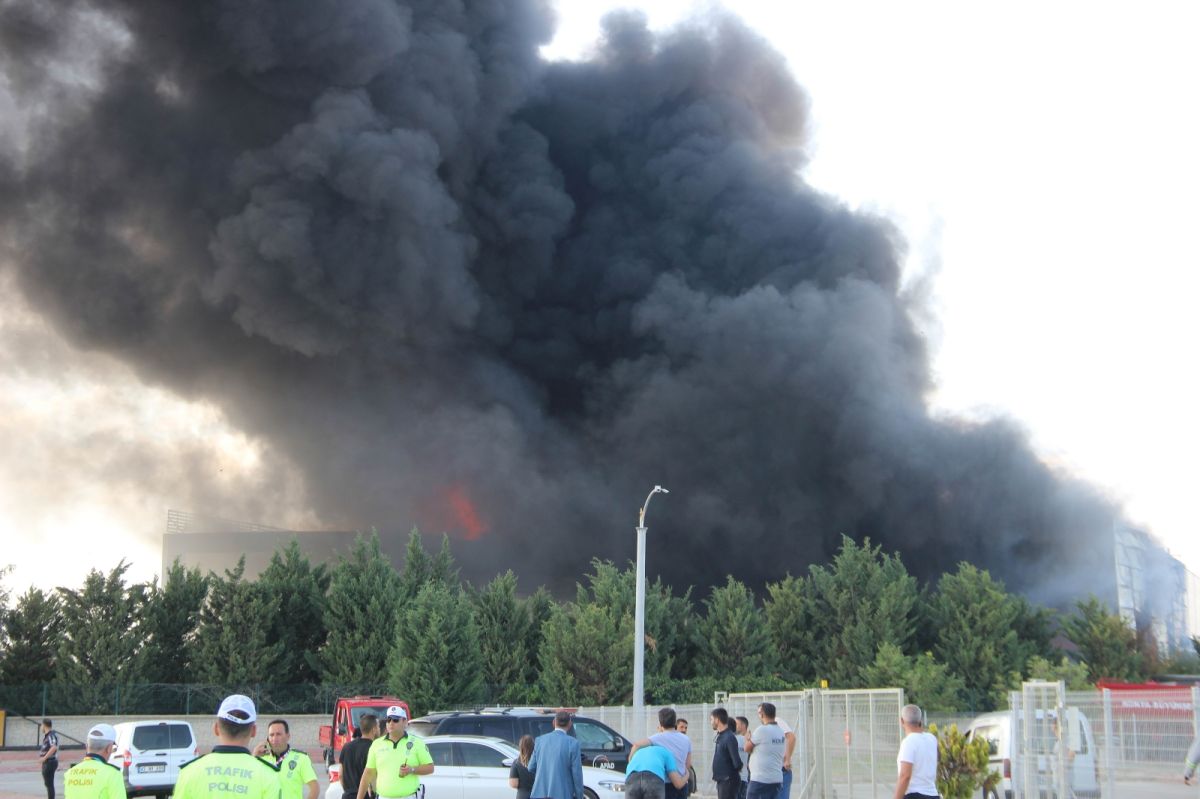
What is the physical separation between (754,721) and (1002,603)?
21321mm

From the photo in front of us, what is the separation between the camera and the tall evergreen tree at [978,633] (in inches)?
1448

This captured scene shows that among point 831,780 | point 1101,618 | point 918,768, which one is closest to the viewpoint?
point 918,768

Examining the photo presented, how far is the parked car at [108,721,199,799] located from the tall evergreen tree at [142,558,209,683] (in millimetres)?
17870

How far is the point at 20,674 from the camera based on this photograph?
1511 inches

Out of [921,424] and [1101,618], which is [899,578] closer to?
[1101,618]

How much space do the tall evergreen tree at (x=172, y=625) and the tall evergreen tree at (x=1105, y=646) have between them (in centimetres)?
2784

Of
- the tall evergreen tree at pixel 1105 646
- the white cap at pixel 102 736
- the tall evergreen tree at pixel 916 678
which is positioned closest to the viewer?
the white cap at pixel 102 736

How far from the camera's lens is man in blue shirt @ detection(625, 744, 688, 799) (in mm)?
9414

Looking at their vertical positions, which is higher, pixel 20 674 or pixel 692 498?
pixel 692 498

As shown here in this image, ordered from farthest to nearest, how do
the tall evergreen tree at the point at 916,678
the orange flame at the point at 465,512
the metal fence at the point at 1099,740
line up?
the orange flame at the point at 465,512 → the tall evergreen tree at the point at 916,678 → the metal fence at the point at 1099,740

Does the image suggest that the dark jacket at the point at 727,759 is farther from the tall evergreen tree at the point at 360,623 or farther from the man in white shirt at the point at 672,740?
the tall evergreen tree at the point at 360,623

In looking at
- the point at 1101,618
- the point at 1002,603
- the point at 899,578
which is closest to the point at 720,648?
the point at 899,578

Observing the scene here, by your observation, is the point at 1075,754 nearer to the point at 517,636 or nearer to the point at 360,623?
the point at 517,636

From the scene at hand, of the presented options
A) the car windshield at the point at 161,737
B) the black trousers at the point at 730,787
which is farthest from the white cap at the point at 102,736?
the car windshield at the point at 161,737
